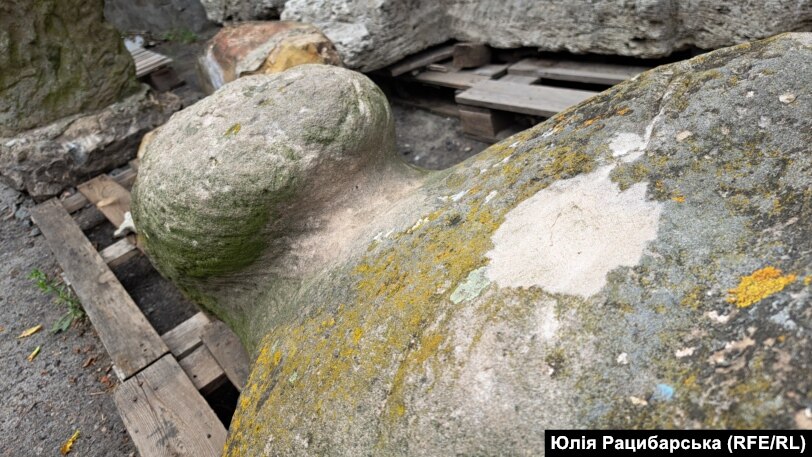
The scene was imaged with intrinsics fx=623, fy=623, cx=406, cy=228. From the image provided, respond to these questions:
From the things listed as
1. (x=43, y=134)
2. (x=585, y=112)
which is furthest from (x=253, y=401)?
(x=43, y=134)

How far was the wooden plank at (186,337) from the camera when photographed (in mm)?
2105

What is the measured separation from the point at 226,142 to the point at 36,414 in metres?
1.32

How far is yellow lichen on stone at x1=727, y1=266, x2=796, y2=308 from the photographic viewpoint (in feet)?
2.53

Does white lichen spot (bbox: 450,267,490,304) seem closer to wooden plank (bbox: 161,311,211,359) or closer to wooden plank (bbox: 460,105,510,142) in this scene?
wooden plank (bbox: 161,311,211,359)

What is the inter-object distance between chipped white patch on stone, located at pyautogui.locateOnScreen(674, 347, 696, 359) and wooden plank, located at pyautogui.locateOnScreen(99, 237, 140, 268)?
2.43 metres

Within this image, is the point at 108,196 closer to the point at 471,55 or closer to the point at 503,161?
the point at 471,55

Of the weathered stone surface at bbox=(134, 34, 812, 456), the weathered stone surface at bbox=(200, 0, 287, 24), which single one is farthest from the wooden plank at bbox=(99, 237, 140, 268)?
the weathered stone surface at bbox=(200, 0, 287, 24)

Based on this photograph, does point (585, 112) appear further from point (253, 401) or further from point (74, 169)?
point (74, 169)

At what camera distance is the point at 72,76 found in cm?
311

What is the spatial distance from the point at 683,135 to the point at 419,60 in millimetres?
2372

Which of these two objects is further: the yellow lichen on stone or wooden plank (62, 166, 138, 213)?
wooden plank (62, 166, 138, 213)

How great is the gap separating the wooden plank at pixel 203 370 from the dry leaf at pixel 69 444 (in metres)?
0.40

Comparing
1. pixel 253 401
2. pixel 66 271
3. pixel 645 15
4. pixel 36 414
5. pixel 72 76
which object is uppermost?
pixel 645 15

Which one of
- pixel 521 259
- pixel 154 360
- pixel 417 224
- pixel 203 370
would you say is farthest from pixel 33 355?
pixel 521 259
